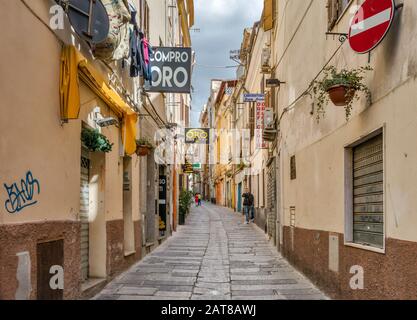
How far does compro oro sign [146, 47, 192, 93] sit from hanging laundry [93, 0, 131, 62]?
3.19m

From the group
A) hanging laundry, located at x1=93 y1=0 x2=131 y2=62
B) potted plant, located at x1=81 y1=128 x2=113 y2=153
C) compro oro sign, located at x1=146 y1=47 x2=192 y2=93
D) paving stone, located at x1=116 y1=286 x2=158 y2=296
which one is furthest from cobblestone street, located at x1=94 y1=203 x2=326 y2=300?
compro oro sign, located at x1=146 y1=47 x2=192 y2=93

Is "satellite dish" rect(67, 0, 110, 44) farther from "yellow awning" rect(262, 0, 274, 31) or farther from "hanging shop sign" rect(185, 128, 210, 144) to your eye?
"hanging shop sign" rect(185, 128, 210, 144)

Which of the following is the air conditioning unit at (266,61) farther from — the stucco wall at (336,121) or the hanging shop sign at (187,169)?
the hanging shop sign at (187,169)

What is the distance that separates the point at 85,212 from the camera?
28.0 ft

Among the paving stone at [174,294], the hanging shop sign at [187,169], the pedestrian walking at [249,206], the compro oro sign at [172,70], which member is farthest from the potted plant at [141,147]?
the hanging shop sign at [187,169]

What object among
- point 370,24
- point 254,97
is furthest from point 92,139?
point 254,97

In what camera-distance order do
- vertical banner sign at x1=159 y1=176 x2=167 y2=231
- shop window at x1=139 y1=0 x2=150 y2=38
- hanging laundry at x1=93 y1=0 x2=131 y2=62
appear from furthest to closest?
vertical banner sign at x1=159 y1=176 x2=167 y2=231 < shop window at x1=139 y1=0 x2=150 y2=38 < hanging laundry at x1=93 y1=0 x2=131 y2=62

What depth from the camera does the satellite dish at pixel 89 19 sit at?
21.7 ft

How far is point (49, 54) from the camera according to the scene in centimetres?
600

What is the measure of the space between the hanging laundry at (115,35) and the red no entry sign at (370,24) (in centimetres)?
359

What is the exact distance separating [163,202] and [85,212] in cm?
964

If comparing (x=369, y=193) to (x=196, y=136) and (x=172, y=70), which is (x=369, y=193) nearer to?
(x=172, y=70)

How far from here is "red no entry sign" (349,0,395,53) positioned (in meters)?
5.49

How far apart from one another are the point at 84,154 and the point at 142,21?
5.08 meters
